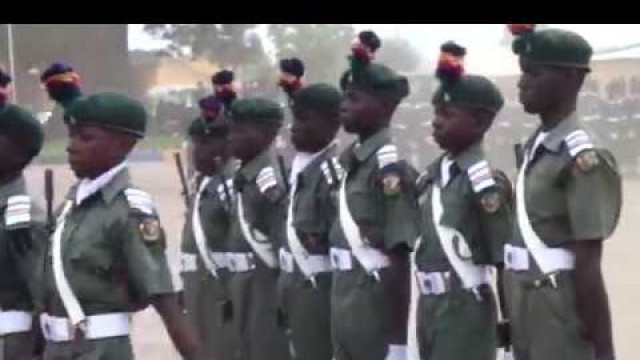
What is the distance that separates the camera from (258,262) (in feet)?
22.1

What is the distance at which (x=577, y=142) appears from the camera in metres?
4.62

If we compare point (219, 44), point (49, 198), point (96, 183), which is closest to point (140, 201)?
point (96, 183)

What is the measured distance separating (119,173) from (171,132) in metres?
16.8

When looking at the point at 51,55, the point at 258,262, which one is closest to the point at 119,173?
the point at 258,262

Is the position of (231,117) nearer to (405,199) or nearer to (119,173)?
(405,199)

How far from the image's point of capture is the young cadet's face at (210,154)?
7.67m

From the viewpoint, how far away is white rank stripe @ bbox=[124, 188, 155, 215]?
476 cm

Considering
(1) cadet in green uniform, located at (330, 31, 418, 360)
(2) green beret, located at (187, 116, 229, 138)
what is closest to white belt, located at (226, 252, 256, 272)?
(1) cadet in green uniform, located at (330, 31, 418, 360)

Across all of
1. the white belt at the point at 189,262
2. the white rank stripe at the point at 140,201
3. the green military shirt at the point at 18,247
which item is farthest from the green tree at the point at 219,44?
the white rank stripe at the point at 140,201

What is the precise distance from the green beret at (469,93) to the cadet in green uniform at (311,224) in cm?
88

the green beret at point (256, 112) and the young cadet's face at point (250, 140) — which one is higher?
the green beret at point (256, 112)

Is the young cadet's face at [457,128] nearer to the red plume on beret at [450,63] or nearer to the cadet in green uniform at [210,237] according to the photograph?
the red plume on beret at [450,63]

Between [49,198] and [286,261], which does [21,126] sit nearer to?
[49,198]

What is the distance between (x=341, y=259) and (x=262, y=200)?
103 centimetres
